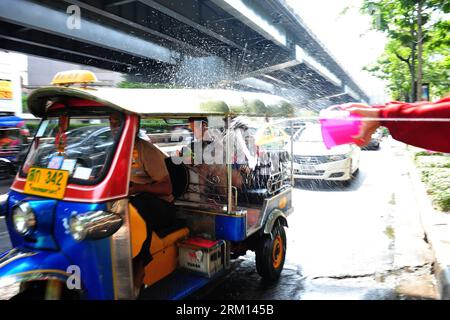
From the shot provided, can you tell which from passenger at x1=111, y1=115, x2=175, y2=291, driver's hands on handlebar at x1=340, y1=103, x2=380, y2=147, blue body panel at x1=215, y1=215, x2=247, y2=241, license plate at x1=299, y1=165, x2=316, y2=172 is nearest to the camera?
driver's hands on handlebar at x1=340, y1=103, x2=380, y2=147

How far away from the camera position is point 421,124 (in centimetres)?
221

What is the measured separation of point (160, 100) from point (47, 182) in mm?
1060

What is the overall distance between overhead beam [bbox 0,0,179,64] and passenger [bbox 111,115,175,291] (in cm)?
1006

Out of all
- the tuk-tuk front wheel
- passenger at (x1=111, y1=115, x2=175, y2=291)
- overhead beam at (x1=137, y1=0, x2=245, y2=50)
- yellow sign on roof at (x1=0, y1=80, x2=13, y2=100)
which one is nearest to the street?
the tuk-tuk front wheel

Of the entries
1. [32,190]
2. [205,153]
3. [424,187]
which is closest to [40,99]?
[32,190]

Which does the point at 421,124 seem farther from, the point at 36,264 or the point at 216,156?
the point at 36,264

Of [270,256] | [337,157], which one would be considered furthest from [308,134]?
[270,256]

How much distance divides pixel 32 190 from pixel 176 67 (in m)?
17.8

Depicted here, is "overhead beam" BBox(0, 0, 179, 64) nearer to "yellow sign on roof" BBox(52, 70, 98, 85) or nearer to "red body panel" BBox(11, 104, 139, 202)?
"yellow sign on roof" BBox(52, 70, 98, 85)

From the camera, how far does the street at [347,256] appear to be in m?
3.91

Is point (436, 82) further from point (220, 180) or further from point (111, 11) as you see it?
point (220, 180)

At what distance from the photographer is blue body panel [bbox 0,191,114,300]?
249 cm

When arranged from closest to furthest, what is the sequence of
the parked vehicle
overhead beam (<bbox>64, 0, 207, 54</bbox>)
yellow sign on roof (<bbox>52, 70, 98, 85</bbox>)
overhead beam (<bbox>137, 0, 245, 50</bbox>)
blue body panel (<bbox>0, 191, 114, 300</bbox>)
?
blue body panel (<bbox>0, 191, 114, 300</bbox>) < yellow sign on roof (<bbox>52, 70, 98, 85</bbox>) < the parked vehicle < overhead beam (<bbox>64, 0, 207, 54</bbox>) < overhead beam (<bbox>137, 0, 245, 50</bbox>)

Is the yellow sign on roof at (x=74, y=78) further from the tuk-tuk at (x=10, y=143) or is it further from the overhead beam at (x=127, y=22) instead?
the overhead beam at (x=127, y=22)
